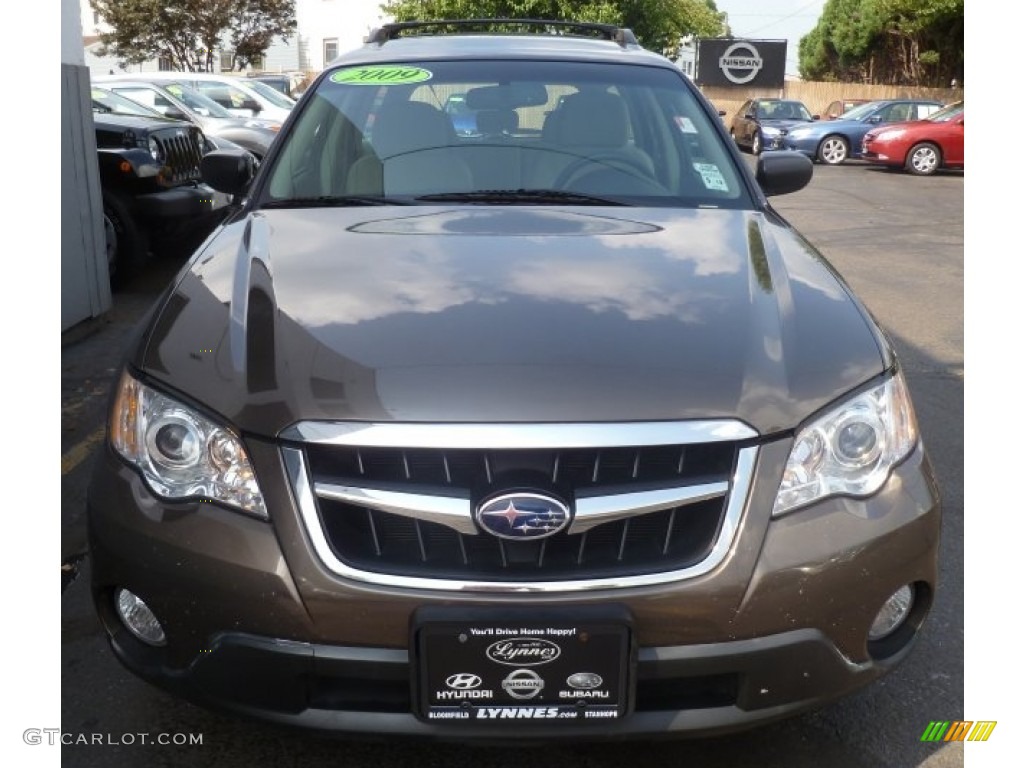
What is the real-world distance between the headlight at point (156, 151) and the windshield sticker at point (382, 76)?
3.88m

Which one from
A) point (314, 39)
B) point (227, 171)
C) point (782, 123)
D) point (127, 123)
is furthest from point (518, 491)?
point (314, 39)

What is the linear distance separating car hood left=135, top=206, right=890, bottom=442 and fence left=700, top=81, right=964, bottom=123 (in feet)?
109

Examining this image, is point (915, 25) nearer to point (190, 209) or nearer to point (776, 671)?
point (190, 209)

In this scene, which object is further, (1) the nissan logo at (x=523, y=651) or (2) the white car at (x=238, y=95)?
(2) the white car at (x=238, y=95)

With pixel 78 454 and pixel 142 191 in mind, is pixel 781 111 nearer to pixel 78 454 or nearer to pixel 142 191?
pixel 142 191

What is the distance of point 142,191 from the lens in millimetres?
7285

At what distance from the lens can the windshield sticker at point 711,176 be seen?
3.49 meters

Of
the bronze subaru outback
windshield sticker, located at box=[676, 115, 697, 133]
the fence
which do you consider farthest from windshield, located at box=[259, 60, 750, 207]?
the fence

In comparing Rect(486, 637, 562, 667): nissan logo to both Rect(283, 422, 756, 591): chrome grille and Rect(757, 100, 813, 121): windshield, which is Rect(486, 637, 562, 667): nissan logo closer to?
Rect(283, 422, 756, 591): chrome grille

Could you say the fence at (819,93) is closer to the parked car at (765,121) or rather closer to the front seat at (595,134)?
the parked car at (765,121)

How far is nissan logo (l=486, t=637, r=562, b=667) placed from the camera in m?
2.03

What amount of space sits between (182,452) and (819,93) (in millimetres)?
42761

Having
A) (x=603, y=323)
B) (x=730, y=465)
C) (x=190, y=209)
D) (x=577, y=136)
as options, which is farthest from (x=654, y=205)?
(x=190, y=209)

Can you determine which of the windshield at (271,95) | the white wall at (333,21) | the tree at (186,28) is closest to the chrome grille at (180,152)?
the windshield at (271,95)
